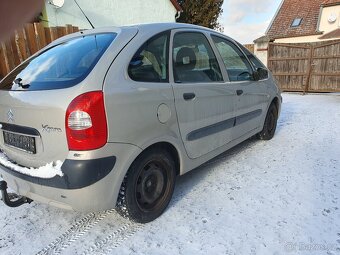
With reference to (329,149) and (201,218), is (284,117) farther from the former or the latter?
(201,218)

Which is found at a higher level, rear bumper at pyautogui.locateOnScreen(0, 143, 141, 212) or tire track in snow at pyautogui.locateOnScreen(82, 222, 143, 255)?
rear bumper at pyautogui.locateOnScreen(0, 143, 141, 212)

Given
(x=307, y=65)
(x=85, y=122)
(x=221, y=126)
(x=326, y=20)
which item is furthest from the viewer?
(x=326, y=20)

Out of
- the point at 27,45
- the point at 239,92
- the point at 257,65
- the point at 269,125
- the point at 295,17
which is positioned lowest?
the point at 269,125

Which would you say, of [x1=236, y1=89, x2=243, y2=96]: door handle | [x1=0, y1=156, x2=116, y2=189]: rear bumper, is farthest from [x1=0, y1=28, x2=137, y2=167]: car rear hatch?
[x1=236, y1=89, x2=243, y2=96]: door handle

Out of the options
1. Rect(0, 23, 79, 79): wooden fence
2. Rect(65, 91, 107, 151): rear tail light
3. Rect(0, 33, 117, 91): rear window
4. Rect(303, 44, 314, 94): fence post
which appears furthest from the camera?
Rect(303, 44, 314, 94): fence post

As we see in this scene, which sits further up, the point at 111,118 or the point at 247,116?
the point at 111,118

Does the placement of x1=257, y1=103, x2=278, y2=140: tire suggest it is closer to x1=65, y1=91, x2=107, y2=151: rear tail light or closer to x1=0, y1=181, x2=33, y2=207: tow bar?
x1=65, y1=91, x2=107, y2=151: rear tail light

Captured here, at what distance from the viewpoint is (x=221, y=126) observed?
129 inches

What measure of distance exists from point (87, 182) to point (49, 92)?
27.5 inches

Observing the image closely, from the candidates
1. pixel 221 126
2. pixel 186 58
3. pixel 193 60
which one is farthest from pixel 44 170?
pixel 221 126

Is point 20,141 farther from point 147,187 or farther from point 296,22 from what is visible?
point 296,22

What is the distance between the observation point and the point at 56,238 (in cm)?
240

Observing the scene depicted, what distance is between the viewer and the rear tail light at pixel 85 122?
→ 1.97 metres

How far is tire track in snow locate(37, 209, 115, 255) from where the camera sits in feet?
7.46
